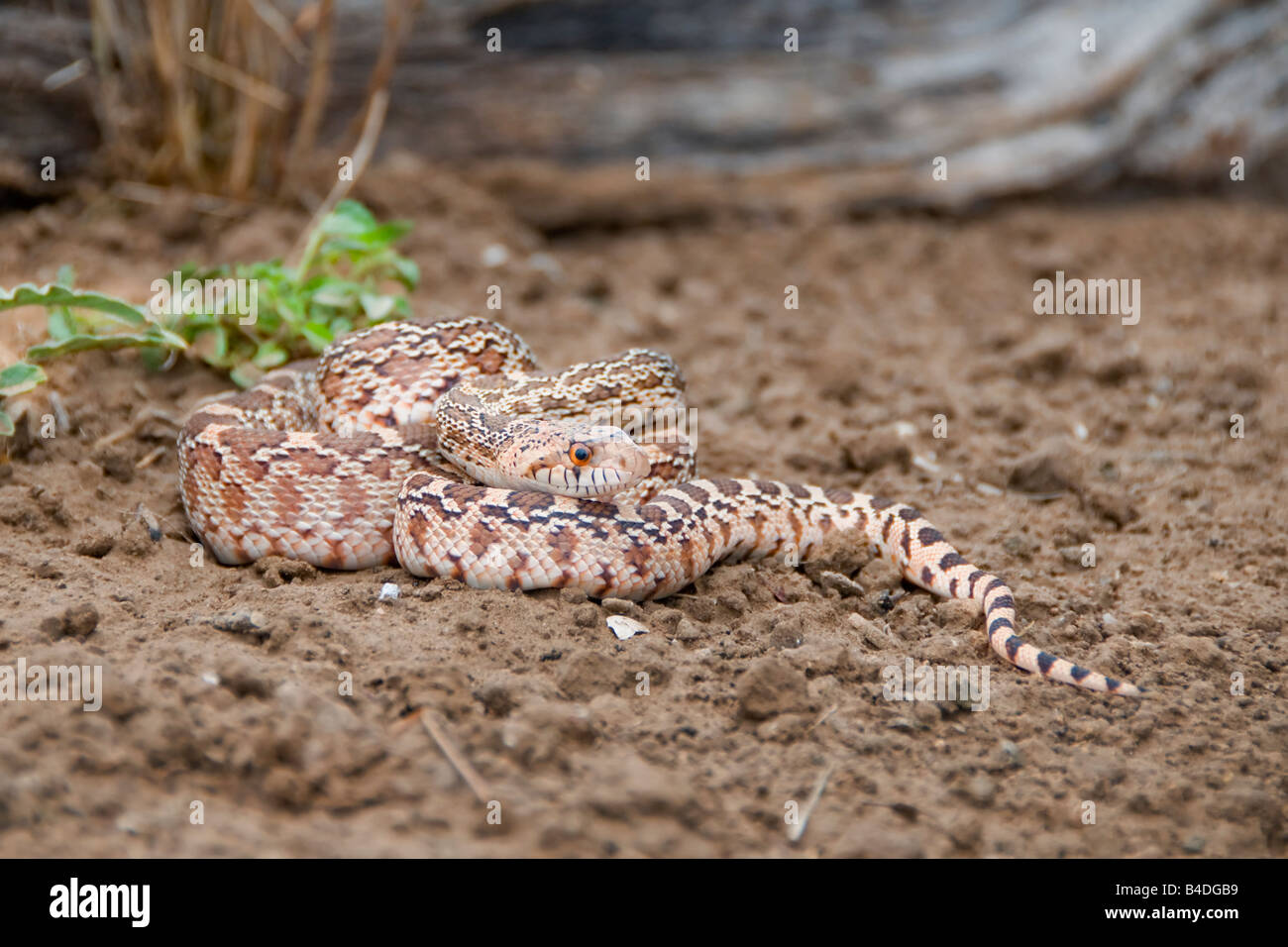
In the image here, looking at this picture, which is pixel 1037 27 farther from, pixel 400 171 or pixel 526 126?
pixel 400 171

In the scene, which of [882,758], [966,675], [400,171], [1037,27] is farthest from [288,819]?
[1037,27]

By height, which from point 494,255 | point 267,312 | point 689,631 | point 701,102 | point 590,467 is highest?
point 701,102

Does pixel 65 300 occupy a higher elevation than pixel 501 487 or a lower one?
higher

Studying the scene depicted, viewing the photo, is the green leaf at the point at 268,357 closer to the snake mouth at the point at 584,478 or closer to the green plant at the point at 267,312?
the green plant at the point at 267,312

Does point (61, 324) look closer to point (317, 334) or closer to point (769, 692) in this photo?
point (317, 334)

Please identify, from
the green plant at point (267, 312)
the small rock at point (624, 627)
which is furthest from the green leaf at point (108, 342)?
the small rock at point (624, 627)

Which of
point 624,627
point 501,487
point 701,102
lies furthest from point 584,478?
point 701,102

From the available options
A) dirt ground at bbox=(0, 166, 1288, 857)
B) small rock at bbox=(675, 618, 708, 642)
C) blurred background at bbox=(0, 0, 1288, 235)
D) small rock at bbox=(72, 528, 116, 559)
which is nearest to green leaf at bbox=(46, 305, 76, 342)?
dirt ground at bbox=(0, 166, 1288, 857)

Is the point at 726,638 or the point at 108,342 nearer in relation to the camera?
the point at 726,638
